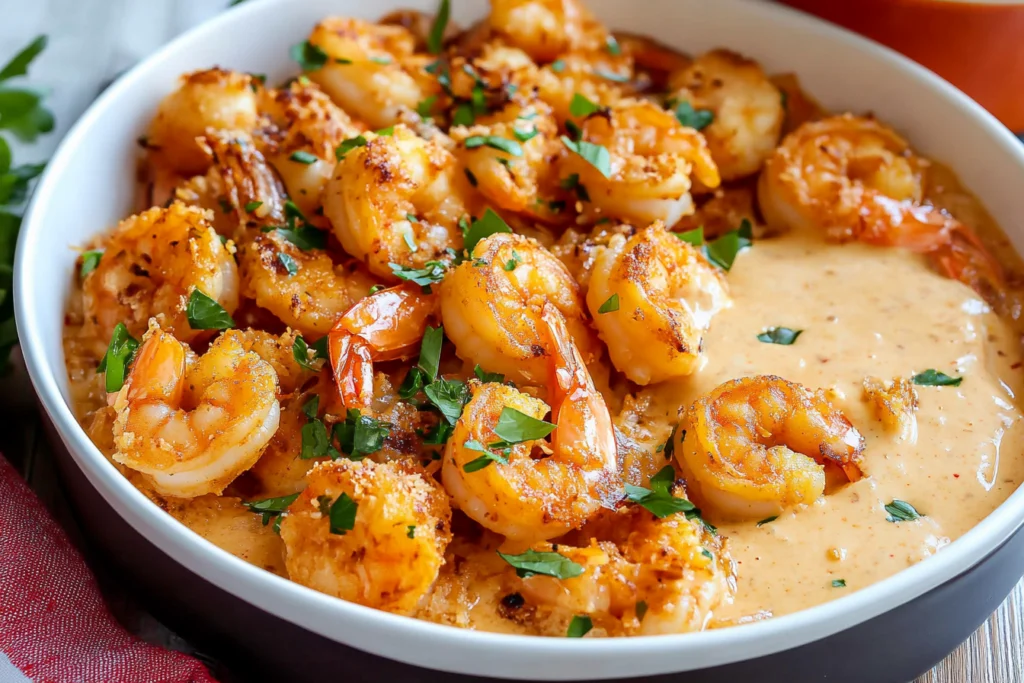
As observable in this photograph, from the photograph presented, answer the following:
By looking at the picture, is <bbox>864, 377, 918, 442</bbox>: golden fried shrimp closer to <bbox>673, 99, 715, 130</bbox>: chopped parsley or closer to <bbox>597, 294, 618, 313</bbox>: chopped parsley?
<bbox>597, 294, 618, 313</bbox>: chopped parsley

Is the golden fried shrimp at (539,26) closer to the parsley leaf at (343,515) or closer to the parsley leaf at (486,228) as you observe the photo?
the parsley leaf at (486,228)

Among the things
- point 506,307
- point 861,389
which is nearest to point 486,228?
point 506,307

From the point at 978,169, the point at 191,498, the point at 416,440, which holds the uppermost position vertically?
the point at 978,169

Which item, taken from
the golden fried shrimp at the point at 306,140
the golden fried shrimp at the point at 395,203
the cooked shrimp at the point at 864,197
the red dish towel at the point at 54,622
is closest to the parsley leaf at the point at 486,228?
the golden fried shrimp at the point at 395,203

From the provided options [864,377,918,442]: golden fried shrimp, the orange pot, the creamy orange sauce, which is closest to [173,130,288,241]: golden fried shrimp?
the creamy orange sauce

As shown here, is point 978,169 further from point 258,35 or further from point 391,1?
point 258,35

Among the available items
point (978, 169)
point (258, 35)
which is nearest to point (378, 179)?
point (258, 35)
